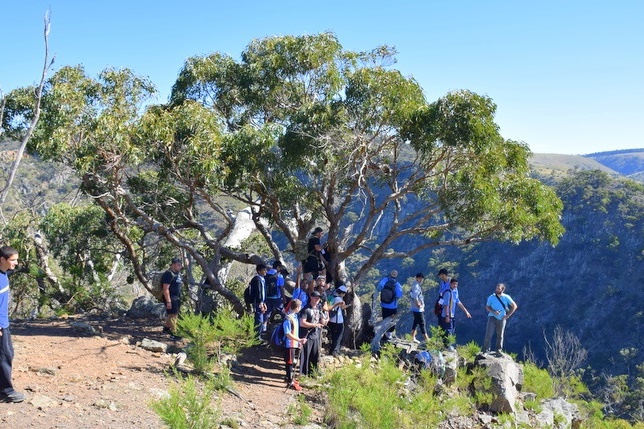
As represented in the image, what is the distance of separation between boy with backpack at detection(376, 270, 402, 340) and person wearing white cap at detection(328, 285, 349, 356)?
1.04 meters

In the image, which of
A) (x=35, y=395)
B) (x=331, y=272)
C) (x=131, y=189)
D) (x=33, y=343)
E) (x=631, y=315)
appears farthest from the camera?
(x=631, y=315)

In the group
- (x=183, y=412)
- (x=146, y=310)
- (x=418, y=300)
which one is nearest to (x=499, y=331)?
(x=418, y=300)

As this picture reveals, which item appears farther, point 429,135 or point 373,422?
point 429,135

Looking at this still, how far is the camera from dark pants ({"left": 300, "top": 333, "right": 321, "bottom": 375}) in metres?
8.62

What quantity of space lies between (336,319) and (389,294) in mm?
1303

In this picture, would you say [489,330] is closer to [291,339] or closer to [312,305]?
[312,305]

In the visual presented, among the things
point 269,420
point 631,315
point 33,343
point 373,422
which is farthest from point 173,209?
point 631,315

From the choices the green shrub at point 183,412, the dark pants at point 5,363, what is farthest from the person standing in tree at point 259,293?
the green shrub at point 183,412

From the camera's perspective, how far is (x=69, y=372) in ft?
23.9

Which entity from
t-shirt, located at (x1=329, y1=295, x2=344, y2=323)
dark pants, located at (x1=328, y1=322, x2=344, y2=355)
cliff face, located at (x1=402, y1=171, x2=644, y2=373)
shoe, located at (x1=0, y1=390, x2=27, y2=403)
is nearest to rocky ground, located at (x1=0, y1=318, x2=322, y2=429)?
shoe, located at (x1=0, y1=390, x2=27, y2=403)

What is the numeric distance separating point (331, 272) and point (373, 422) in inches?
212

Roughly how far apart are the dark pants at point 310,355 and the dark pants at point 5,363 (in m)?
3.89

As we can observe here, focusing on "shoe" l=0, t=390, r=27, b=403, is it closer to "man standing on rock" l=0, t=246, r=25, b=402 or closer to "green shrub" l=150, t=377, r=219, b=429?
"man standing on rock" l=0, t=246, r=25, b=402

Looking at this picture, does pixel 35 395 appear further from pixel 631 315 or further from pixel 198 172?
pixel 631 315
